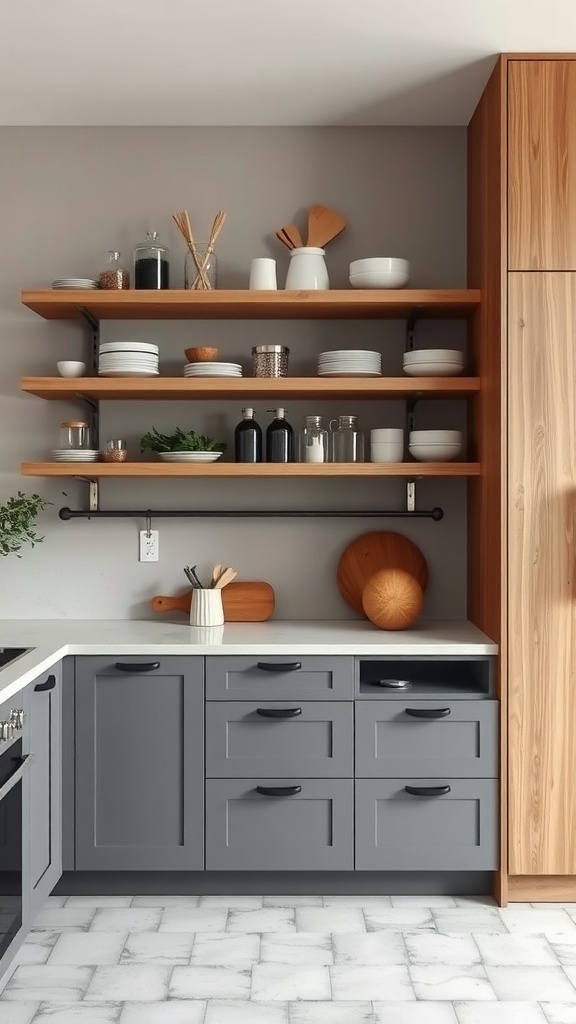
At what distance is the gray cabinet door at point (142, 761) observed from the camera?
2.98m

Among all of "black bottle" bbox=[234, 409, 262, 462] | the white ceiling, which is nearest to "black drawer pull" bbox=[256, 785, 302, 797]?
"black bottle" bbox=[234, 409, 262, 462]

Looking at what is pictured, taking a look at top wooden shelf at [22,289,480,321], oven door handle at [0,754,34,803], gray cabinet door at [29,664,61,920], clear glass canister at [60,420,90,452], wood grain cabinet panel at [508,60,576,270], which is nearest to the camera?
oven door handle at [0,754,34,803]

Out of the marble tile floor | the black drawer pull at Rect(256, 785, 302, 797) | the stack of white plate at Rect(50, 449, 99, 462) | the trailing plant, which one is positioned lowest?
the marble tile floor

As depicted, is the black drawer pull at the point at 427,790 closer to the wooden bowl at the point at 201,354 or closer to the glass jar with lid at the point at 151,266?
the wooden bowl at the point at 201,354

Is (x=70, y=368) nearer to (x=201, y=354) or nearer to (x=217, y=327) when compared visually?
(x=201, y=354)

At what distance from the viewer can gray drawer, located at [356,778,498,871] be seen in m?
2.98

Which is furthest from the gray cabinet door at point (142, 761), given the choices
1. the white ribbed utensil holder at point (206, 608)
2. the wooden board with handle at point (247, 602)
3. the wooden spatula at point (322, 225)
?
the wooden spatula at point (322, 225)

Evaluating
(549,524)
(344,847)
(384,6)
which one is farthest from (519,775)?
(384,6)

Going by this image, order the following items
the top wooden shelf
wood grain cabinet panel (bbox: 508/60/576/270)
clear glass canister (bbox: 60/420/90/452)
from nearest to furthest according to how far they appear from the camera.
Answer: wood grain cabinet panel (bbox: 508/60/576/270)
the top wooden shelf
clear glass canister (bbox: 60/420/90/452)

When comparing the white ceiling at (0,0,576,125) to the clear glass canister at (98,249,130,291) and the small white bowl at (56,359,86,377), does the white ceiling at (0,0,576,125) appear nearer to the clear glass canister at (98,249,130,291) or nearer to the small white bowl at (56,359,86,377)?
the clear glass canister at (98,249,130,291)

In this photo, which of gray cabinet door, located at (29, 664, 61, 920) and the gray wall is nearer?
gray cabinet door, located at (29, 664, 61, 920)

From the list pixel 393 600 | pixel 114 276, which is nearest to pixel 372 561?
pixel 393 600

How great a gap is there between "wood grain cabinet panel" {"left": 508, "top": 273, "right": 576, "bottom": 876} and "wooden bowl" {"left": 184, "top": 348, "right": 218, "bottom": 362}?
0.98 meters

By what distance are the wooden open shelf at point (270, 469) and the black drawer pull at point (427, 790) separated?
0.99m
